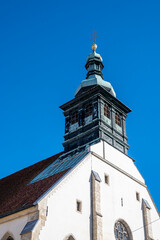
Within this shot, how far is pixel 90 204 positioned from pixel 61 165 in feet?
15.5

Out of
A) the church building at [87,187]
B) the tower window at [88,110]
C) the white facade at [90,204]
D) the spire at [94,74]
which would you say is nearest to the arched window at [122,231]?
the church building at [87,187]

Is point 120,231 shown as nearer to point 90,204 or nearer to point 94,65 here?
point 90,204

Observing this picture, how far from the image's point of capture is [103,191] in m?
22.9

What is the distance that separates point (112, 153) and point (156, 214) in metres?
5.95

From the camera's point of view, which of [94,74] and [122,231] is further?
[94,74]

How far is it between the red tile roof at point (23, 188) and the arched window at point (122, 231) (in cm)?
496

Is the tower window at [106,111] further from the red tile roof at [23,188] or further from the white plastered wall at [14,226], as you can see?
the white plastered wall at [14,226]

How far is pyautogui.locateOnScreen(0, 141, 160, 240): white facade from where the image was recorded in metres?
18.8

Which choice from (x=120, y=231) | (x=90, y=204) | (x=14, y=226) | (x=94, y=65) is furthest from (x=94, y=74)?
(x=14, y=226)

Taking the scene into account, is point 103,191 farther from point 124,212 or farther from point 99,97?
point 99,97

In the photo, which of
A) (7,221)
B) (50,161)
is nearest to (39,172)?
(50,161)

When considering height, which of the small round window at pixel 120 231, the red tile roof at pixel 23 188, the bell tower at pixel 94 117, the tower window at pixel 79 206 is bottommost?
the small round window at pixel 120 231

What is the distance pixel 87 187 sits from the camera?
2198 cm

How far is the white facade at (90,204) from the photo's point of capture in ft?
61.8
